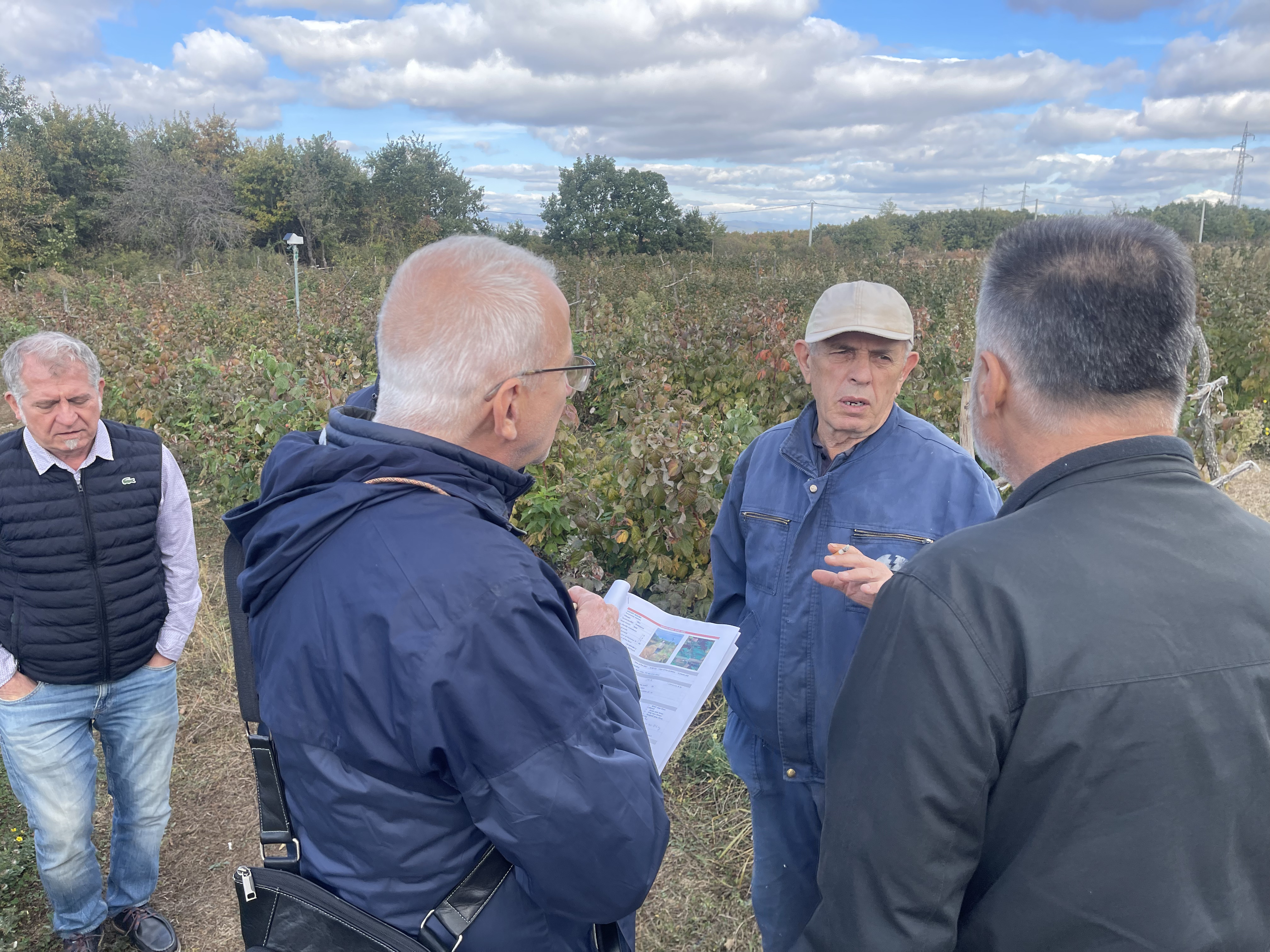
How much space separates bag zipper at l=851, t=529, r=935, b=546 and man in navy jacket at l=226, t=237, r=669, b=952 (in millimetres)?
855

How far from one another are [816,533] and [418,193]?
41.2m

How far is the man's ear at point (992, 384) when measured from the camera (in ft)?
3.53

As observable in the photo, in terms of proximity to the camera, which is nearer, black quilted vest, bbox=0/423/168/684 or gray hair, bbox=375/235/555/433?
gray hair, bbox=375/235/555/433

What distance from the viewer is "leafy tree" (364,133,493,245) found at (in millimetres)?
37406

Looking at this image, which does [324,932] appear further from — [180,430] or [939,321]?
[939,321]

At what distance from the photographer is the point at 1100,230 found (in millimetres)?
1018

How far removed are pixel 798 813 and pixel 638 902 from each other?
3.14ft

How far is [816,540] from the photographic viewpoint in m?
2.00

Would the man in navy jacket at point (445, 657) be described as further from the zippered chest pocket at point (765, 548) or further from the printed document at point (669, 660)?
the zippered chest pocket at point (765, 548)

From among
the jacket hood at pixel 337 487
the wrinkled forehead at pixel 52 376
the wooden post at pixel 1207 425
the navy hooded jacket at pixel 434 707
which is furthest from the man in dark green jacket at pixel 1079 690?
the wooden post at pixel 1207 425

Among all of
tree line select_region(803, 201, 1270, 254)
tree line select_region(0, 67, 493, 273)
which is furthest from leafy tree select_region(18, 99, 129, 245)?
tree line select_region(803, 201, 1270, 254)

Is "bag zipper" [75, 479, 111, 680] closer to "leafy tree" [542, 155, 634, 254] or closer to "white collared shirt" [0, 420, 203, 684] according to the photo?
"white collared shirt" [0, 420, 203, 684]

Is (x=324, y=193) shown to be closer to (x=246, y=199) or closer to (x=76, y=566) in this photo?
(x=246, y=199)

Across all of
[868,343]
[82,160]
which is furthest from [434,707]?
[82,160]
